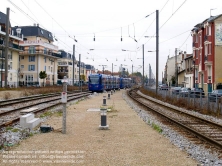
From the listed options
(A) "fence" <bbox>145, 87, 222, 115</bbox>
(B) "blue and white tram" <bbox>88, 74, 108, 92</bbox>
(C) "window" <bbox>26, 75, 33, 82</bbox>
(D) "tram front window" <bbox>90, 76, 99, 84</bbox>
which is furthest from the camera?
(C) "window" <bbox>26, 75, 33, 82</bbox>

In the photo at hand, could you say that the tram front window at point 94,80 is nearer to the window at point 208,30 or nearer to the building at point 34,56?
the window at point 208,30

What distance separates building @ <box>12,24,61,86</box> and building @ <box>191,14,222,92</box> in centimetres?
4249

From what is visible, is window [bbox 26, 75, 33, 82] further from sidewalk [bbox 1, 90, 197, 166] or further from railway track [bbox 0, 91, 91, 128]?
sidewalk [bbox 1, 90, 197, 166]

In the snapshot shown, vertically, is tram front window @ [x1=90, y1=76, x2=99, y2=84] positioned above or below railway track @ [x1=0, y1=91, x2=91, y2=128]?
above

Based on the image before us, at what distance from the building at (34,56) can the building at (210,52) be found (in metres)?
42.5

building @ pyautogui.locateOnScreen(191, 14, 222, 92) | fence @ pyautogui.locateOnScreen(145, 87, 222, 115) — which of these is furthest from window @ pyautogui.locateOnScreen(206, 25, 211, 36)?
fence @ pyautogui.locateOnScreen(145, 87, 222, 115)

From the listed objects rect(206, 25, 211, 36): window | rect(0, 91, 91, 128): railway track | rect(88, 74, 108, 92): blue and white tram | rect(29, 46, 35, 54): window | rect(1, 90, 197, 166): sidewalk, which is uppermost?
rect(29, 46, 35, 54): window

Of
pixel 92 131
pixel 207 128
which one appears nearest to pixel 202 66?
pixel 207 128

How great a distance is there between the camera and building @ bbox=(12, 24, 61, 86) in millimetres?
79375

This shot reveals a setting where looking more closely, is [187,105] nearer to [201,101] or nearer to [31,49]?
[201,101]

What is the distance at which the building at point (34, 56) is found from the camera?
260ft

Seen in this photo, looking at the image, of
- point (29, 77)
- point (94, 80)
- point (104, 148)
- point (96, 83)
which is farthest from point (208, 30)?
point (29, 77)

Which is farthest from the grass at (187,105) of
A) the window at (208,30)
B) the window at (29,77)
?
the window at (29,77)

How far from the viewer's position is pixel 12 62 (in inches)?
2670
